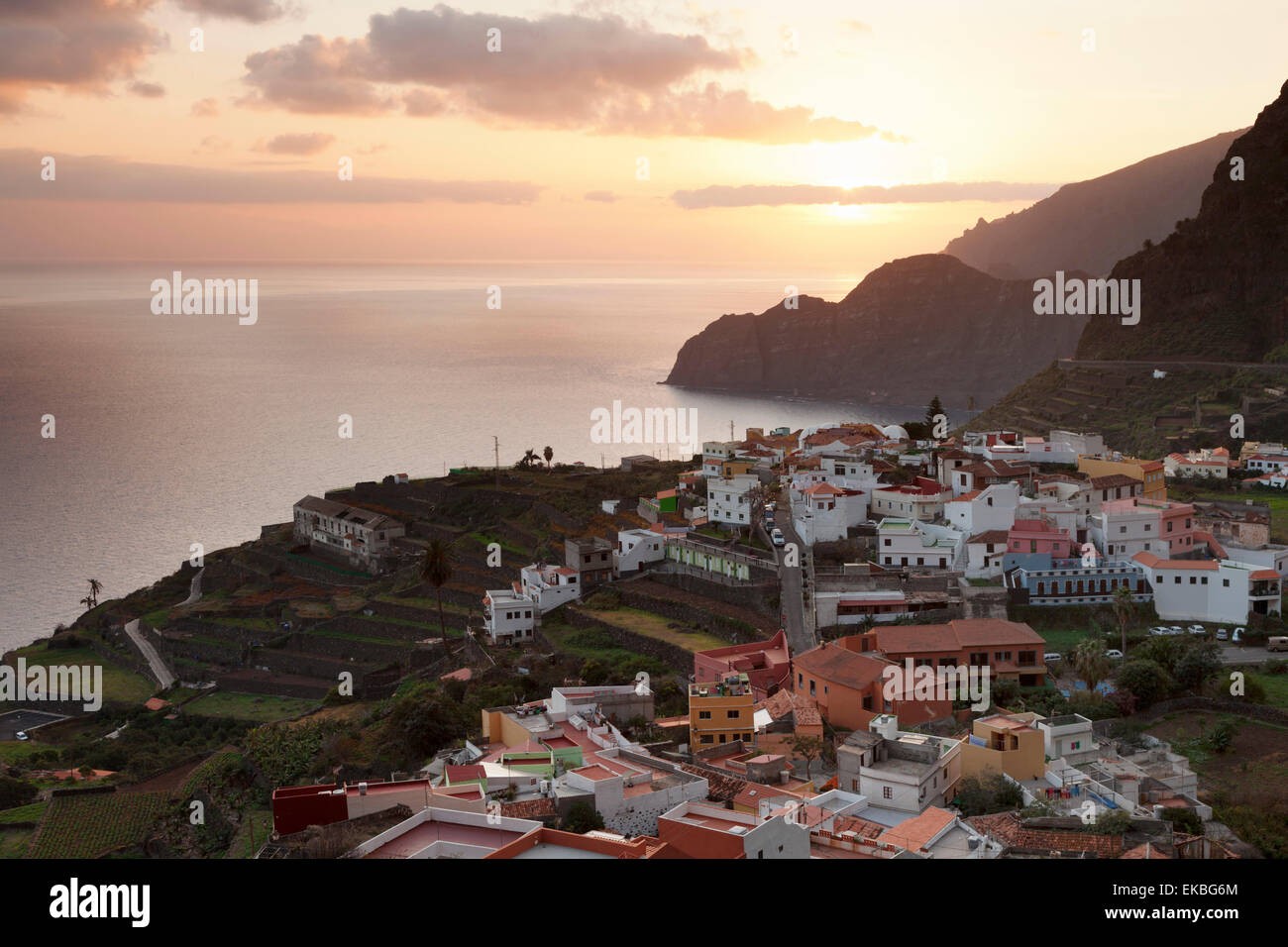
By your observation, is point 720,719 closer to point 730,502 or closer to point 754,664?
point 754,664

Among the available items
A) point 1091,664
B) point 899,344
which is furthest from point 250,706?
point 899,344

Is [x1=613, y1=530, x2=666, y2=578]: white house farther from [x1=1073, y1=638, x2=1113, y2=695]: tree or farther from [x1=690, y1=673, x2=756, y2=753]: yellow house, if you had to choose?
[x1=1073, y1=638, x2=1113, y2=695]: tree

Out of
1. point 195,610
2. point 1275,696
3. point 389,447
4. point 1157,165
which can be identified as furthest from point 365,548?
point 1157,165

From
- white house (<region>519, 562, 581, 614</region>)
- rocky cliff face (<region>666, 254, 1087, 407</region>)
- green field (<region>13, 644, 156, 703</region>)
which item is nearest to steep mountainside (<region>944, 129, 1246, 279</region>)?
rocky cliff face (<region>666, 254, 1087, 407</region>)

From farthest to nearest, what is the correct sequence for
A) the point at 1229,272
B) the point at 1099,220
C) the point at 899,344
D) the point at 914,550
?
the point at 1099,220 → the point at 899,344 → the point at 1229,272 → the point at 914,550

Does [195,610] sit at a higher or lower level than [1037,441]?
lower
